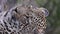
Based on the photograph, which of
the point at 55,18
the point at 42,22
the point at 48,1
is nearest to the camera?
the point at 42,22

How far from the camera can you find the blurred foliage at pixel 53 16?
344cm

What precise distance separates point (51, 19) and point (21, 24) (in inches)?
97.6

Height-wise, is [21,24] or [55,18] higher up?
[21,24]

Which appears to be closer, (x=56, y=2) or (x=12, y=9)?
(x=12, y=9)

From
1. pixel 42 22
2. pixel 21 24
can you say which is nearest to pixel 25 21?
pixel 21 24

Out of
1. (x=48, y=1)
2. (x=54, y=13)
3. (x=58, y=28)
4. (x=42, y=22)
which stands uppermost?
(x=42, y=22)

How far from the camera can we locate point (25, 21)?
1.29 m

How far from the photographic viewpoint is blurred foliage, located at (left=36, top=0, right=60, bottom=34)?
344cm

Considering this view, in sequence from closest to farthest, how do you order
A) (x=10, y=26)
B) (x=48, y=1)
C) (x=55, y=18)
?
(x=10, y=26), (x=48, y=1), (x=55, y=18)

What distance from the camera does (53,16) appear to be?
3625mm

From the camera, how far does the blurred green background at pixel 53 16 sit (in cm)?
344

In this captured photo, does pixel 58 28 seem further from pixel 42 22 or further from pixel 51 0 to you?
pixel 42 22

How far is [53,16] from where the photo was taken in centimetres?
362

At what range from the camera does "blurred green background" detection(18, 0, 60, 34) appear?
11.3 feet
